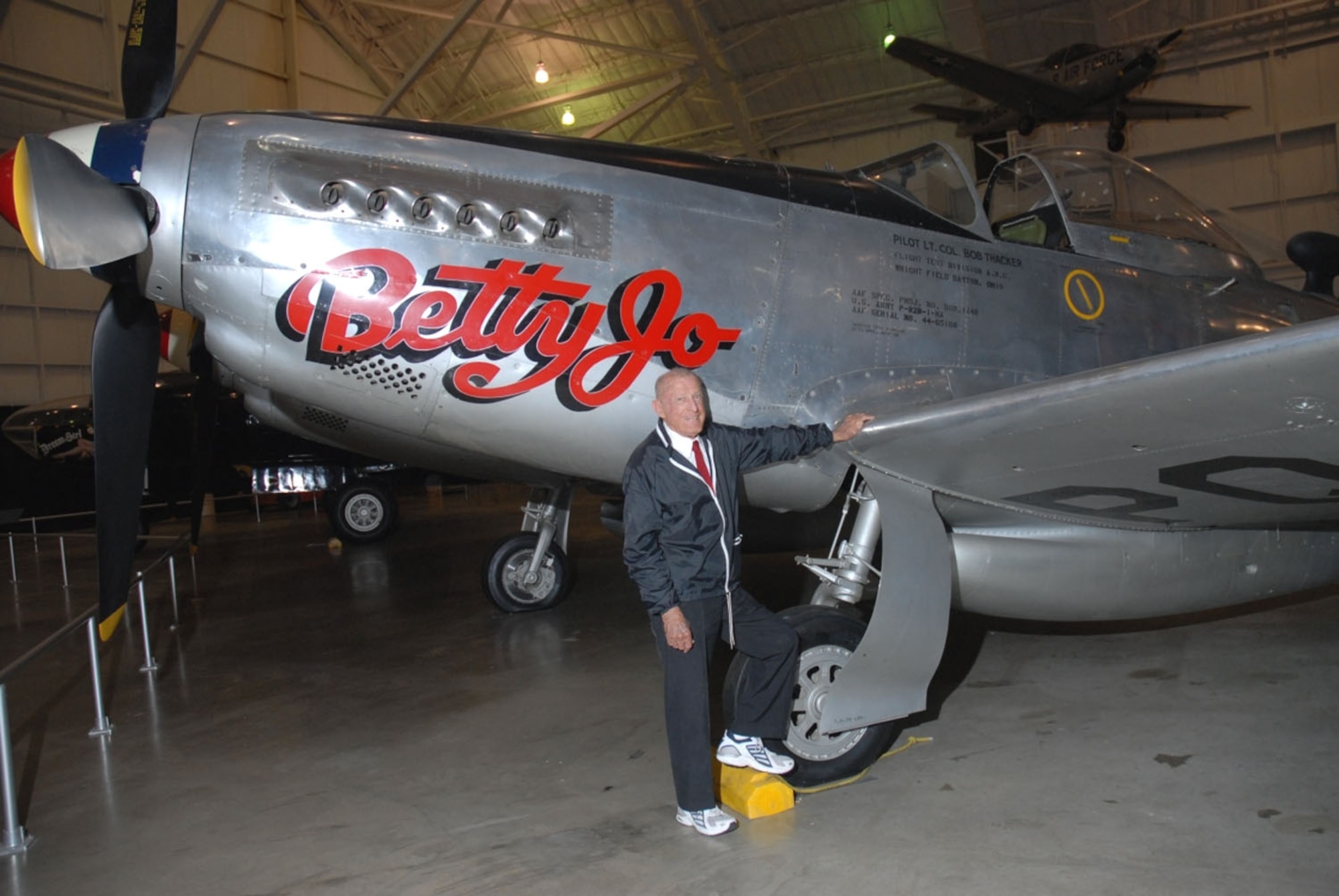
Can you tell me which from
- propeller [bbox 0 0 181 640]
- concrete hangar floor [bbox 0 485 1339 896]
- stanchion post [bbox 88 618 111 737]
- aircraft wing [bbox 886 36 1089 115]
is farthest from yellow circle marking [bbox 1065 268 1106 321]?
aircraft wing [bbox 886 36 1089 115]

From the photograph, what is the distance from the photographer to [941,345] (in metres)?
3.94

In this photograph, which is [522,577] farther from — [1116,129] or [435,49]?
[1116,129]

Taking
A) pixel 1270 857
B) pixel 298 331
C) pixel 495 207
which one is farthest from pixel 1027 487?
pixel 298 331

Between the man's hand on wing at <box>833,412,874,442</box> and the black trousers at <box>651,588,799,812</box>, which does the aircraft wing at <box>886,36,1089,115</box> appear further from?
the black trousers at <box>651,588,799,812</box>

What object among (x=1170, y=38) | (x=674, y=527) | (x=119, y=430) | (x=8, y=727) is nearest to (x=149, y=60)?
(x=119, y=430)

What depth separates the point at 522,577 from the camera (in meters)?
6.64

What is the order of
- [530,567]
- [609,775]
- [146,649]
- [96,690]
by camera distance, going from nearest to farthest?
1. [609,775]
2. [96,690]
3. [146,649]
4. [530,567]

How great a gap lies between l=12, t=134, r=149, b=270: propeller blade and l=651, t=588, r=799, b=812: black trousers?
2167 millimetres

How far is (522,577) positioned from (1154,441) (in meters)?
4.56

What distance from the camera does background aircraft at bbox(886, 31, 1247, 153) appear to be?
1661 centimetres

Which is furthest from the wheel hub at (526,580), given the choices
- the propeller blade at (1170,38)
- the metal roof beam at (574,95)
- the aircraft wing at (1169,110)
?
the metal roof beam at (574,95)

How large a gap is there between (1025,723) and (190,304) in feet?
11.6

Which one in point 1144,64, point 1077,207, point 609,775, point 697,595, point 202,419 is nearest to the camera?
point 697,595

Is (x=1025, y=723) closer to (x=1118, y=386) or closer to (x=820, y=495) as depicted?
(x=820, y=495)
